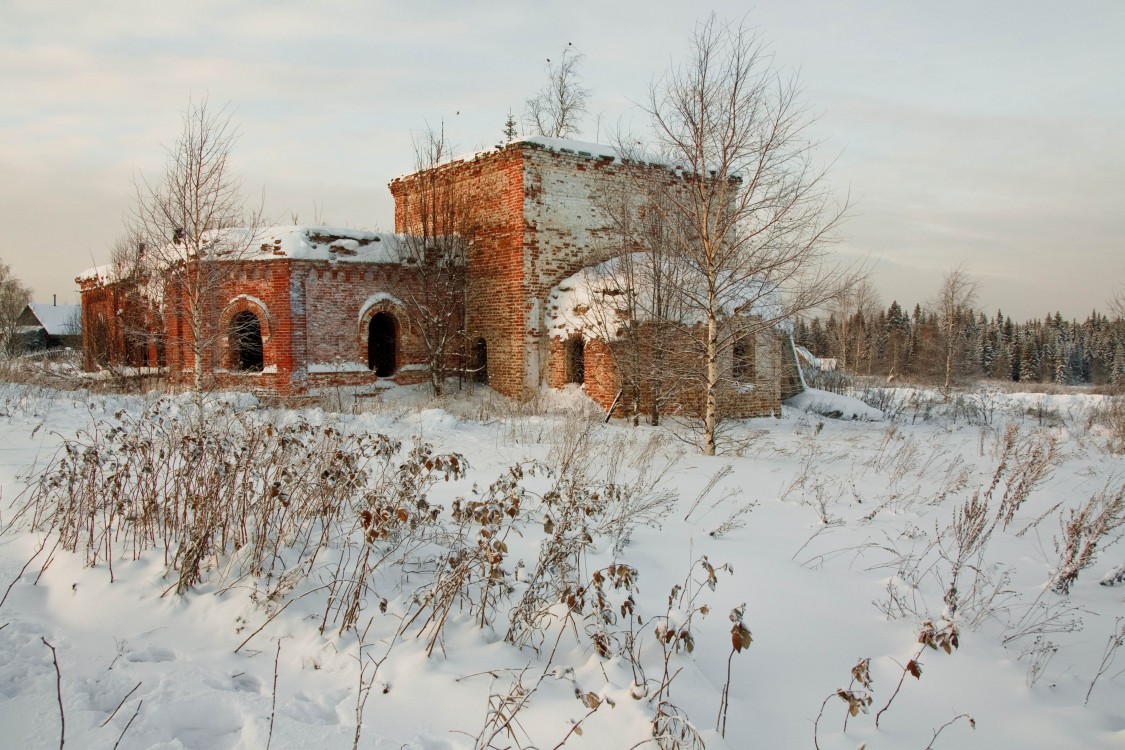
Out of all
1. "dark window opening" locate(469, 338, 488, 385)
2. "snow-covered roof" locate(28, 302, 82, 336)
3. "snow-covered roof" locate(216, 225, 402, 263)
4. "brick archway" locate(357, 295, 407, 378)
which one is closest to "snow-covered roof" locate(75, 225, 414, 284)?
"snow-covered roof" locate(216, 225, 402, 263)

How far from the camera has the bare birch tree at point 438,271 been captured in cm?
1539

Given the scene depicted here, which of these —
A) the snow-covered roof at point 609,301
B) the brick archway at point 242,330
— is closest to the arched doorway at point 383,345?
the brick archway at point 242,330

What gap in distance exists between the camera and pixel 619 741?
2473mm

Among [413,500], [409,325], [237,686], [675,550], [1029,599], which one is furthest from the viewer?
[409,325]

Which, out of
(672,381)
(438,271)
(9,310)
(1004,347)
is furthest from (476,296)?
(1004,347)

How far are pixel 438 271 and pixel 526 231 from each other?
242 cm

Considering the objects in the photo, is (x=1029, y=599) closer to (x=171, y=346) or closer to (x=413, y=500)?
(x=413, y=500)

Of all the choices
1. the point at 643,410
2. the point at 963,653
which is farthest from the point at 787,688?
the point at 643,410

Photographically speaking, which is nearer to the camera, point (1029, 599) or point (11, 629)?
point (11, 629)

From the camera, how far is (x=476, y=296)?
1587cm

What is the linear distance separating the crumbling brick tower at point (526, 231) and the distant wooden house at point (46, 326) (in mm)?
33167

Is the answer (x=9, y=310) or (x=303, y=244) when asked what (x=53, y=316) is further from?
(x=303, y=244)

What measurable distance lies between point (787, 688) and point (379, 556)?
2.46 m

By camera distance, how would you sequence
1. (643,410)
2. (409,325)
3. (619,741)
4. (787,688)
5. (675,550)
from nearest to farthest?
(619,741), (787,688), (675,550), (643,410), (409,325)
